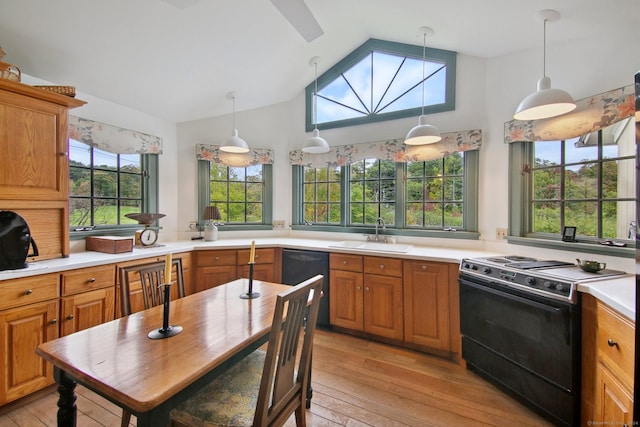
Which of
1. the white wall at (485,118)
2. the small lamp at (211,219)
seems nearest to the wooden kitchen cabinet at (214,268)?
the small lamp at (211,219)

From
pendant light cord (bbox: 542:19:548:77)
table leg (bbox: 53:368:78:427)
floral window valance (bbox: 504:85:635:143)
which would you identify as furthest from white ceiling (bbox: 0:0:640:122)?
table leg (bbox: 53:368:78:427)

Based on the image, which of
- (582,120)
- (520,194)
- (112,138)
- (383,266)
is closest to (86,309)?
(112,138)

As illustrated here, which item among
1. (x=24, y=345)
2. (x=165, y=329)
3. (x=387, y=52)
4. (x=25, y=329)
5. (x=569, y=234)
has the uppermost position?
(x=387, y=52)

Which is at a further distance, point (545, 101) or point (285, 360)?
point (545, 101)

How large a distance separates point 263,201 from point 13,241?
2.39 metres

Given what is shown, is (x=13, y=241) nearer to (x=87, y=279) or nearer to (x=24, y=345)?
(x=87, y=279)

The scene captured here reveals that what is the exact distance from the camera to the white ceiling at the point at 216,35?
1.93 m

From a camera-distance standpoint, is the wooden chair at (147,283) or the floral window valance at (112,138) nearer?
the wooden chair at (147,283)

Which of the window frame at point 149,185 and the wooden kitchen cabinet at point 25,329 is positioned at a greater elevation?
the window frame at point 149,185

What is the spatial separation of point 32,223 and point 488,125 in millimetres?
3923

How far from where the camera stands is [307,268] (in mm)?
3004

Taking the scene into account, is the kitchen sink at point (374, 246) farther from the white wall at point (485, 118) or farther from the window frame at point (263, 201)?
the window frame at point (263, 201)

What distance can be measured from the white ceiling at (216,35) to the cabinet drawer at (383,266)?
6.90 feet

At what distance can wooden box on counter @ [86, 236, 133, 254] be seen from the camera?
2.47m
